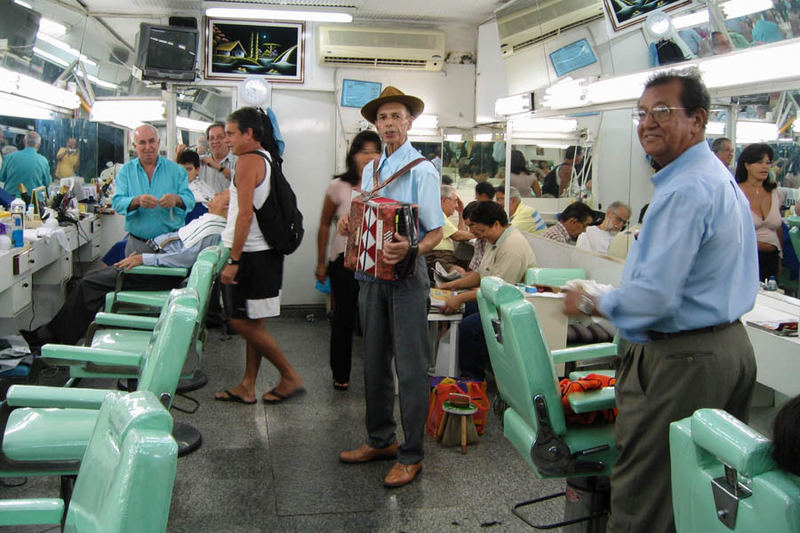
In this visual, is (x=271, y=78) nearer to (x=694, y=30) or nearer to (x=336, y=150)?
(x=336, y=150)

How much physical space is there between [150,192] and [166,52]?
90.8 inches

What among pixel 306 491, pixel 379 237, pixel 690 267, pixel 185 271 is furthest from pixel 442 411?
pixel 690 267

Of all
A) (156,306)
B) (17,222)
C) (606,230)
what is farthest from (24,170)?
(606,230)

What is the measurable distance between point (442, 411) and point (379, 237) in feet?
4.08

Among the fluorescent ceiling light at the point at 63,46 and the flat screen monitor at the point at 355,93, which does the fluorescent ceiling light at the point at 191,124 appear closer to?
the fluorescent ceiling light at the point at 63,46

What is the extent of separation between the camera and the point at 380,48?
685 cm

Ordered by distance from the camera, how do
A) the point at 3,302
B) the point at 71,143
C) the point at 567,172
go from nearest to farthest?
the point at 3,302
the point at 567,172
the point at 71,143

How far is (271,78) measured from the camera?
692 centimetres

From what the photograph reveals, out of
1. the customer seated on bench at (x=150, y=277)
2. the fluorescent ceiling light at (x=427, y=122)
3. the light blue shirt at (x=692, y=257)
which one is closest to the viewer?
the light blue shirt at (x=692, y=257)

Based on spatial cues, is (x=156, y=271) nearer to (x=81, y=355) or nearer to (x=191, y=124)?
(x=81, y=355)

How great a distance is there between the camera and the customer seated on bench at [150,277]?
167 inches

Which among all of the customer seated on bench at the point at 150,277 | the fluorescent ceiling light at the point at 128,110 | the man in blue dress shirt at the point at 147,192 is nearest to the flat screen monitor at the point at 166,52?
the fluorescent ceiling light at the point at 128,110

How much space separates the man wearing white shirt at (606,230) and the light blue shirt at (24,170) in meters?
4.20

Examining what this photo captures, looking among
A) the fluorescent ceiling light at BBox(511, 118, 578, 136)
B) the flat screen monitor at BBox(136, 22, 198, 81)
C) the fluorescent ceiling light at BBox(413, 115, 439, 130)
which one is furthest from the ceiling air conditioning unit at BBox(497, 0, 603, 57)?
the flat screen monitor at BBox(136, 22, 198, 81)
